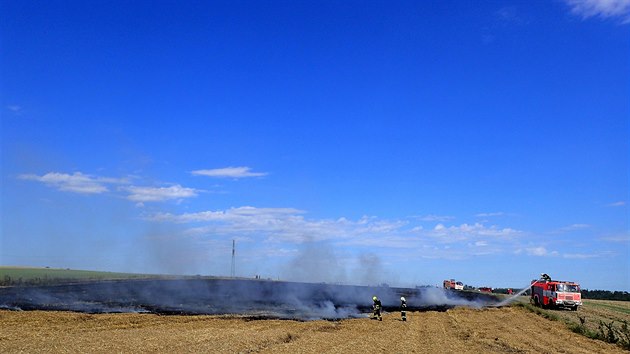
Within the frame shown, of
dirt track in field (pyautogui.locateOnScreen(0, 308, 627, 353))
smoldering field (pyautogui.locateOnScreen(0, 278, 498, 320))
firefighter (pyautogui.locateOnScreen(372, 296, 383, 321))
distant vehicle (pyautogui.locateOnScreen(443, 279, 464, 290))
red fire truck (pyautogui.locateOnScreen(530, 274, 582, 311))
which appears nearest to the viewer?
dirt track in field (pyautogui.locateOnScreen(0, 308, 627, 353))

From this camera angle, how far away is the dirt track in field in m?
26.4

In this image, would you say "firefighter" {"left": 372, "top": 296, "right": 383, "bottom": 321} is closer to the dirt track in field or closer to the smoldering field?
the dirt track in field

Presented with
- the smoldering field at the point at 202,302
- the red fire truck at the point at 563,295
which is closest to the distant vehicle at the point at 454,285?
the smoldering field at the point at 202,302

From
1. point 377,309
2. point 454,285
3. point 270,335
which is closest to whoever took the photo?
point 270,335

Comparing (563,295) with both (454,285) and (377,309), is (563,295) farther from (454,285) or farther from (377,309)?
(454,285)

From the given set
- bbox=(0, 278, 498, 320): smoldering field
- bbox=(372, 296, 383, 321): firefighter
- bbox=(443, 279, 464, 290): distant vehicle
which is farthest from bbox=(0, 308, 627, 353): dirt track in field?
bbox=(443, 279, 464, 290): distant vehicle

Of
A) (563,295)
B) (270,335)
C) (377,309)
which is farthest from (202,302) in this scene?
(563,295)

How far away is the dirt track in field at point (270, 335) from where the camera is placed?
26422 millimetres

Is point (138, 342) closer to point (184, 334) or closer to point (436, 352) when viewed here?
point (184, 334)

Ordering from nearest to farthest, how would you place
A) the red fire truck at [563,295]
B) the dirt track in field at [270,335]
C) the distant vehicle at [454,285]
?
the dirt track in field at [270,335] < the red fire truck at [563,295] < the distant vehicle at [454,285]

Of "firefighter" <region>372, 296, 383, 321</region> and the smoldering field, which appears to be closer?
"firefighter" <region>372, 296, 383, 321</region>

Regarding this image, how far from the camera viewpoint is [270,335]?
31562 mm

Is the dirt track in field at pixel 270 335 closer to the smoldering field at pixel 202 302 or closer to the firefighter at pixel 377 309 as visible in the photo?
the firefighter at pixel 377 309

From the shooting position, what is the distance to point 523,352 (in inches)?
1133
